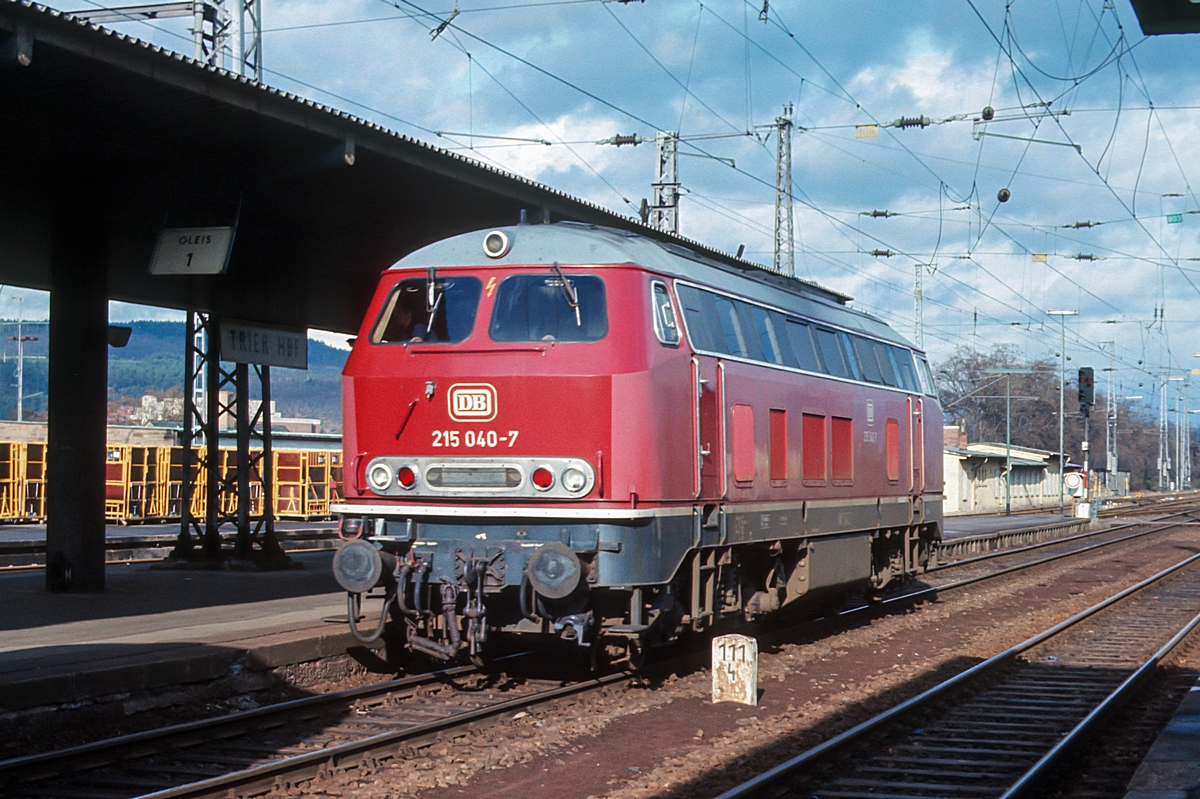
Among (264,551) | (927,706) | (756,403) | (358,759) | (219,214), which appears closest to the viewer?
(358,759)

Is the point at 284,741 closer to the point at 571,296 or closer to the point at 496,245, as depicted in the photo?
the point at 571,296

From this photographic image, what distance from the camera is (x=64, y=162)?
1345 centimetres

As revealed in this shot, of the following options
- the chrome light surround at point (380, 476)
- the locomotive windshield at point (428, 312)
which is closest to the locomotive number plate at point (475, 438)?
the chrome light surround at point (380, 476)

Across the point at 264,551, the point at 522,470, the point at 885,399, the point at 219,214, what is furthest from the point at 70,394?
the point at 885,399

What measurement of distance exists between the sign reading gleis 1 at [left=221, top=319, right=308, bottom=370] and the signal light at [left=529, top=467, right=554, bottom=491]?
9594 millimetres

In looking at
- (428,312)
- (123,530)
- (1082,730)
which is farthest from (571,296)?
(123,530)

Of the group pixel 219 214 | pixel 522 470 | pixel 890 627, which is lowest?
pixel 890 627

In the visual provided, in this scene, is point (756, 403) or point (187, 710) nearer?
point (187, 710)

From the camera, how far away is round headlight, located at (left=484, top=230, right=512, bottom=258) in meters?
10.9

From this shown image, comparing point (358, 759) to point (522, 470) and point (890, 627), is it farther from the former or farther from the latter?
point (890, 627)

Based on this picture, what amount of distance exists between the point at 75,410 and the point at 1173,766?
12547 mm

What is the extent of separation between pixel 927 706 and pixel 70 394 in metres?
10.6

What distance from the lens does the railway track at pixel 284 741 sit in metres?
7.53

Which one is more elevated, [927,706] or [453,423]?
[453,423]
